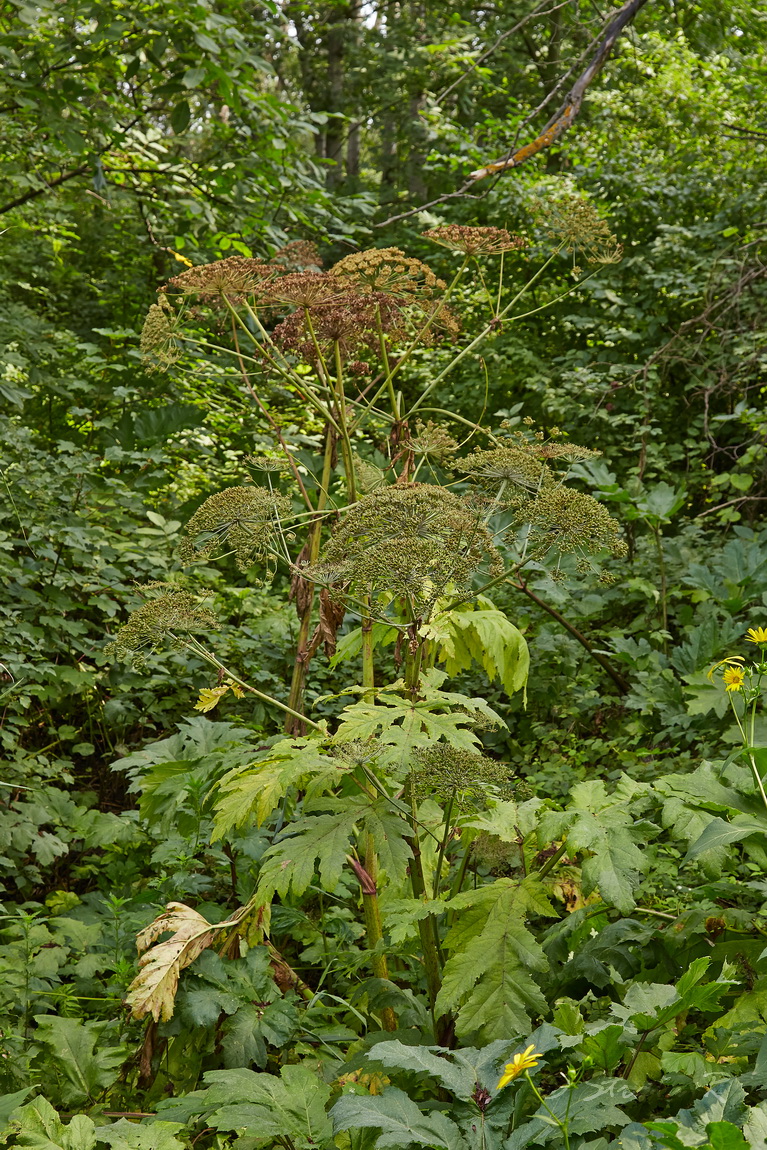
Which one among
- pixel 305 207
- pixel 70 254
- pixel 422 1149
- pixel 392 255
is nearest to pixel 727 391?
pixel 305 207

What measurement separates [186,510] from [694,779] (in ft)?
11.4

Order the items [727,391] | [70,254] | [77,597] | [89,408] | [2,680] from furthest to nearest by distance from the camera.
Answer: [70,254] < [89,408] < [727,391] < [77,597] < [2,680]

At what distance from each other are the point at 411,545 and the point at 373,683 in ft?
2.51

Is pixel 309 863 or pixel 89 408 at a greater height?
pixel 309 863

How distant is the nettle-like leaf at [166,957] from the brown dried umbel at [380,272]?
64.6 inches

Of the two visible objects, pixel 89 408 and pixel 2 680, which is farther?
pixel 89 408

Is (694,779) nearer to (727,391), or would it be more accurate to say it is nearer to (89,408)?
(727,391)

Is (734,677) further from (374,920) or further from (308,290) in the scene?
(308,290)

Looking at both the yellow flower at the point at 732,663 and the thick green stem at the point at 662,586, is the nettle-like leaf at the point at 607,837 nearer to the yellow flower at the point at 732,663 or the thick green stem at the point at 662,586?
the yellow flower at the point at 732,663

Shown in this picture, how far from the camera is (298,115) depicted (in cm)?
609

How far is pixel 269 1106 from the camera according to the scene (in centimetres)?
159

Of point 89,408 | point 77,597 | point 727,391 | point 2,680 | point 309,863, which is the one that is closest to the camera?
point 309,863

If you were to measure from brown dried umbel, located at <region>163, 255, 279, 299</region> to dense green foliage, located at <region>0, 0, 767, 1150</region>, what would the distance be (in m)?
0.01

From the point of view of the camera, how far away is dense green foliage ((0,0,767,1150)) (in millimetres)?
1641
